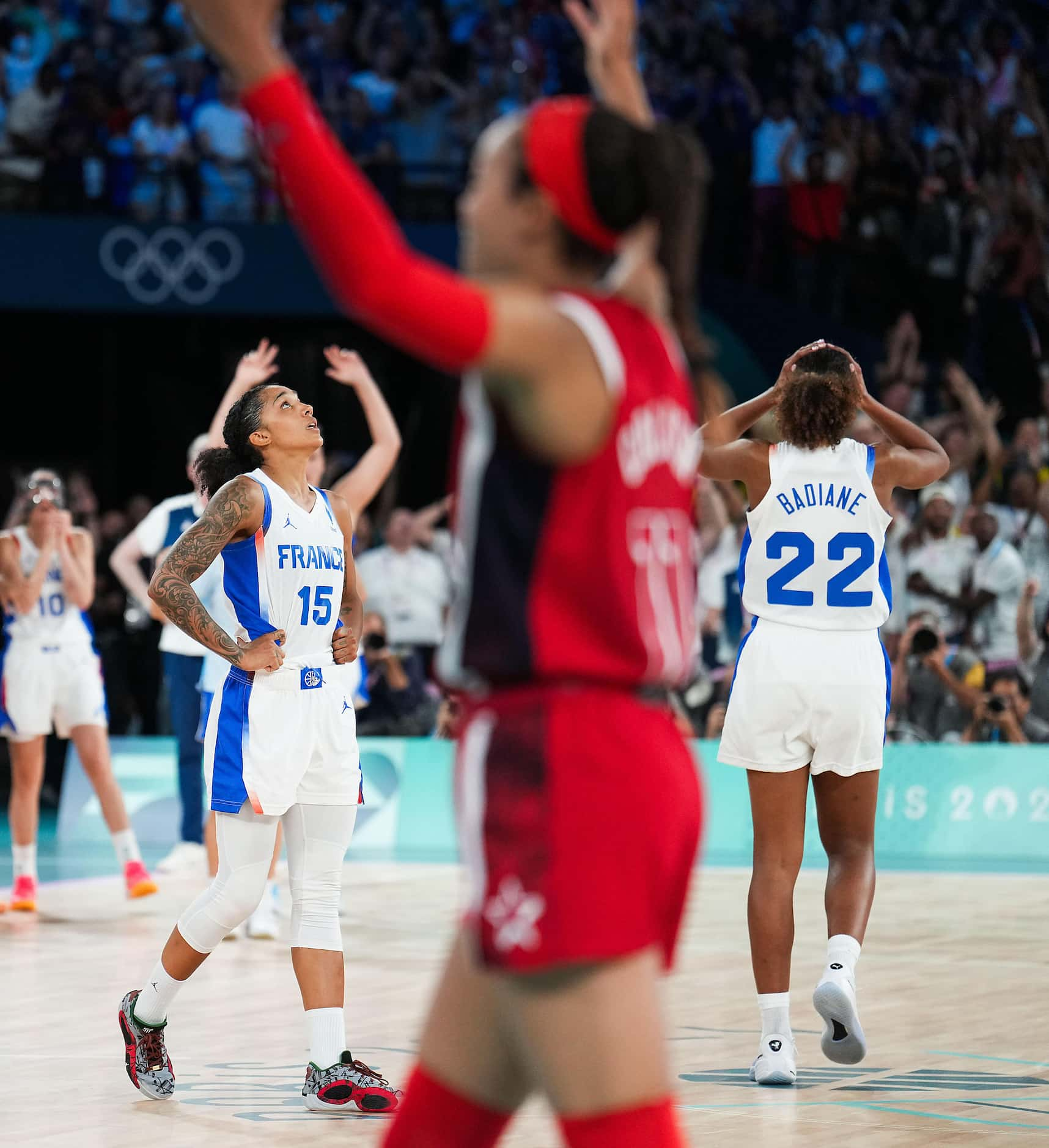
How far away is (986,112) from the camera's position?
16500 mm

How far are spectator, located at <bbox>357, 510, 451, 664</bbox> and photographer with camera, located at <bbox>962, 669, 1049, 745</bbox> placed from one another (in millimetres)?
4143

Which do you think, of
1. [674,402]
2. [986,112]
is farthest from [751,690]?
[986,112]

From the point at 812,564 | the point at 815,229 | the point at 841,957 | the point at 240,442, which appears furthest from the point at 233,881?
the point at 815,229

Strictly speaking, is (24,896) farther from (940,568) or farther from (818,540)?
(940,568)

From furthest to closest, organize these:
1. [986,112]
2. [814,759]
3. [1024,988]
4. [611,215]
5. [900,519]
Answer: [986,112] → [900,519] → [1024,988] → [814,759] → [611,215]

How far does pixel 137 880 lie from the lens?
33.6ft

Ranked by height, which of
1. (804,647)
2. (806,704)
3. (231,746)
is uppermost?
(804,647)

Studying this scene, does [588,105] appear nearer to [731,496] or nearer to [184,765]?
[184,765]

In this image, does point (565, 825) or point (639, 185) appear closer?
point (565, 825)

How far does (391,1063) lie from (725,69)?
13135 millimetres

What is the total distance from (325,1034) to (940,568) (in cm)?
Result: 898

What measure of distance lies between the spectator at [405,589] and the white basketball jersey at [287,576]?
8.81 m

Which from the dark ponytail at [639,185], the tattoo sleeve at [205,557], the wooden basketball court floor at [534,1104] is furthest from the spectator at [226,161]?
the dark ponytail at [639,185]

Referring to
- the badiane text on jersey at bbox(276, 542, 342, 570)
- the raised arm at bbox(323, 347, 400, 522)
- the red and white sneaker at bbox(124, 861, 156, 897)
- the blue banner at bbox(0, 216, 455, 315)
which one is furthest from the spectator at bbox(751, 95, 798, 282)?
the badiane text on jersey at bbox(276, 542, 342, 570)
